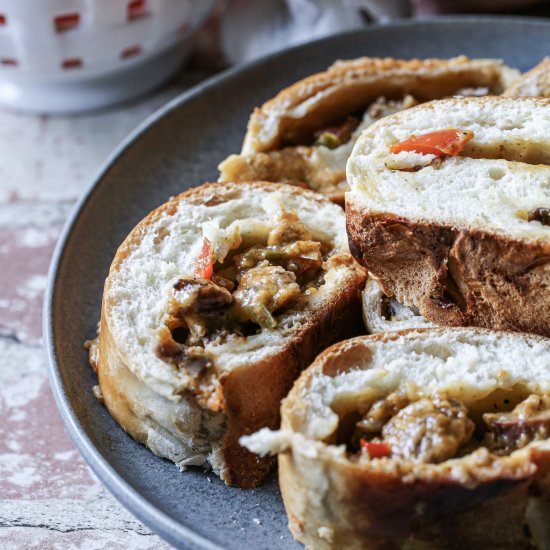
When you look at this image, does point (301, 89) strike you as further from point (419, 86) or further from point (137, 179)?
point (137, 179)

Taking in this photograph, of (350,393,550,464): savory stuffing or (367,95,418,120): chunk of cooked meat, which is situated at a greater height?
(367,95,418,120): chunk of cooked meat

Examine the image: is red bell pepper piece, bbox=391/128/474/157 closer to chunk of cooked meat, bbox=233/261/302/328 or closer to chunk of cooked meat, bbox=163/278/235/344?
chunk of cooked meat, bbox=233/261/302/328

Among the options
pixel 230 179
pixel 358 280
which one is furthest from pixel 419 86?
pixel 358 280

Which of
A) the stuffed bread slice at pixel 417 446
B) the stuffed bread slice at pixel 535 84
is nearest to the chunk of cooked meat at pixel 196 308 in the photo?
the stuffed bread slice at pixel 417 446

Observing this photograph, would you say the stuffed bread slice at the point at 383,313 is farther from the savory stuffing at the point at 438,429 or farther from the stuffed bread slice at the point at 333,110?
the stuffed bread slice at the point at 333,110

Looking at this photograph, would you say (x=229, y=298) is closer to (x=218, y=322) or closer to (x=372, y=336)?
(x=218, y=322)

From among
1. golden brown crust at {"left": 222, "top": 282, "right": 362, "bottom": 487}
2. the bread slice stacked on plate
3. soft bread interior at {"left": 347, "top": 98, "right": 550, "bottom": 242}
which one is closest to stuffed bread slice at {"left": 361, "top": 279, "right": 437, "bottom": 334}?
the bread slice stacked on plate
